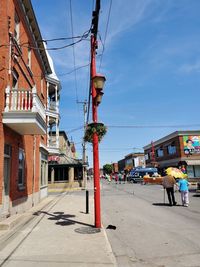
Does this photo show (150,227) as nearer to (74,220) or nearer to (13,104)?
(74,220)

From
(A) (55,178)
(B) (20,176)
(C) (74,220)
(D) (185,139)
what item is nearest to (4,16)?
(B) (20,176)

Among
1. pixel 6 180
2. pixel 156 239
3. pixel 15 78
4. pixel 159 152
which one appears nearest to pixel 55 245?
pixel 156 239

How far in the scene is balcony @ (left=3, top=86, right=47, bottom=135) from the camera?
971 cm

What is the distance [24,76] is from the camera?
517 inches

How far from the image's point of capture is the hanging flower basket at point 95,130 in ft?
29.4

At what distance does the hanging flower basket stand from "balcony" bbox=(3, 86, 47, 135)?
2199 mm

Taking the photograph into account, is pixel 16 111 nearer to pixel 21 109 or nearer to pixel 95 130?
pixel 21 109

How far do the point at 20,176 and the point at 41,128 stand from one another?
306cm

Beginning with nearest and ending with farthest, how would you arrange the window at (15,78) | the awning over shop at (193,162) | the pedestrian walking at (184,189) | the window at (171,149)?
the window at (15,78), the pedestrian walking at (184,189), the awning over shop at (193,162), the window at (171,149)

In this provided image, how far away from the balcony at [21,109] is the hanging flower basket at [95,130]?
2.20 meters

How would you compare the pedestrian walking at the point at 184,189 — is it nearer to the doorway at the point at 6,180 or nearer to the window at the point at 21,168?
the window at the point at 21,168

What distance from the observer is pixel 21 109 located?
10102 millimetres

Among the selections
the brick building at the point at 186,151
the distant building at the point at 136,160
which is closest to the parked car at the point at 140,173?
the brick building at the point at 186,151

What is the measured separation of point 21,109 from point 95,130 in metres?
3.07
